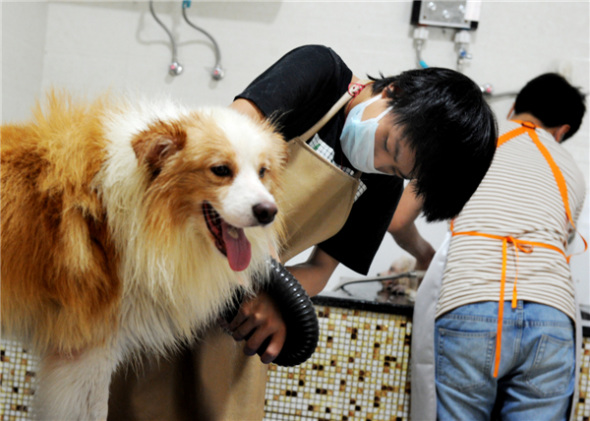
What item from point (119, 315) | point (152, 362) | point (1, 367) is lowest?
point (1, 367)

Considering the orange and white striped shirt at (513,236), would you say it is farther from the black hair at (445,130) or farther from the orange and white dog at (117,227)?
the orange and white dog at (117,227)

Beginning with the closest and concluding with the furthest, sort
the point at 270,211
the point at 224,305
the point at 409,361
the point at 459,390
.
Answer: the point at 270,211, the point at 224,305, the point at 459,390, the point at 409,361

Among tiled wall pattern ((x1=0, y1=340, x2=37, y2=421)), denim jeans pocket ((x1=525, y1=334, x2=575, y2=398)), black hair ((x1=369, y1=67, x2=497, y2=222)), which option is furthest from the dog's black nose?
denim jeans pocket ((x1=525, y1=334, x2=575, y2=398))

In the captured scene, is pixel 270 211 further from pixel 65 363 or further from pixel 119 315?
pixel 65 363

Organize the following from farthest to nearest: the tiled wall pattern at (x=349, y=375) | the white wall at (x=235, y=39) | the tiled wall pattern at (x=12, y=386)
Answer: the white wall at (x=235, y=39) < the tiled wall pattern at (x=349, y=375) < the tiled wall pattern at (x=12, y=386)

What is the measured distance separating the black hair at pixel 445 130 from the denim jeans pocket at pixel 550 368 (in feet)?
2.62

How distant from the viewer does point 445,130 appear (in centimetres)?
101

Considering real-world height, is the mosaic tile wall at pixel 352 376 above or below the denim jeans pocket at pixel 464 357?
below

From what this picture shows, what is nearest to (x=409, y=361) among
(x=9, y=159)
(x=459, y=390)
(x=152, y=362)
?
(x=459, y=390)

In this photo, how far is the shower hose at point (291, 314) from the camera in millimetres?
761

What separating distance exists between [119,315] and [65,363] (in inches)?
4.3

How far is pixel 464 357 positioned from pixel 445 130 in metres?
0.90

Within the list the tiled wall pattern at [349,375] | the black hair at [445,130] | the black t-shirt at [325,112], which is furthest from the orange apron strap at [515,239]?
the black hair at [445,130]

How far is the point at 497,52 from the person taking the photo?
100 inches
